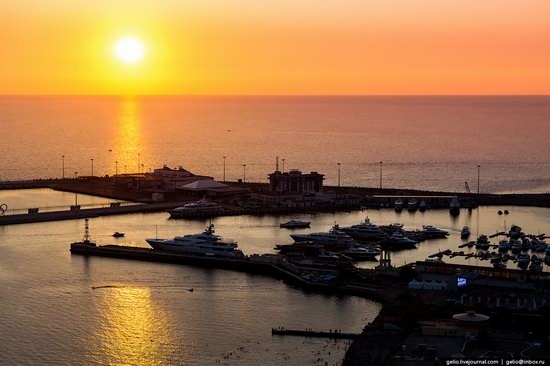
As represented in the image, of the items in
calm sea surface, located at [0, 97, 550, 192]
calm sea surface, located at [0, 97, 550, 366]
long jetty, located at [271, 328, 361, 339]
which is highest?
calm sea surface, located at [0, 97, 550, 192]

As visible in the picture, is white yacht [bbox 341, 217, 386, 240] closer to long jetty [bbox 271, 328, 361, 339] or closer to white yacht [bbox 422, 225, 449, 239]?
white yacht [bbox 422, 225, 449, 239]

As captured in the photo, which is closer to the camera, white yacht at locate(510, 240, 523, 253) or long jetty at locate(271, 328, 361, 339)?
long jetty at locate(271, 328, 361, 339)

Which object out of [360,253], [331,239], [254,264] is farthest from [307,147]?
[254,264]

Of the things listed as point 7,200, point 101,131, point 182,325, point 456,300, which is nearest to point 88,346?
point 182,325

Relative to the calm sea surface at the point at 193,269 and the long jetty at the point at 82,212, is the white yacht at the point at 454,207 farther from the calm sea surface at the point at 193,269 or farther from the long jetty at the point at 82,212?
the long jetty at the point at 82,212

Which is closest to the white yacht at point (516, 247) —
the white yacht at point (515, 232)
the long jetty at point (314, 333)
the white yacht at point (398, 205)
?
the white yacht at point (515, 232)

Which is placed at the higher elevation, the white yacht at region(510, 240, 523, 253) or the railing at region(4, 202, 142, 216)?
the railing at region(4, 202, 142, 216)

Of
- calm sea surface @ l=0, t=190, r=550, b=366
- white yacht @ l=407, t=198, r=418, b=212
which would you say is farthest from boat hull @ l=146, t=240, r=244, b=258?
white yacht @ l=407, t=198, r=418, b=212

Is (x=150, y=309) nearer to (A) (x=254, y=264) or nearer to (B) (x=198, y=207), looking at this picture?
(A) (x=254, y=264)
